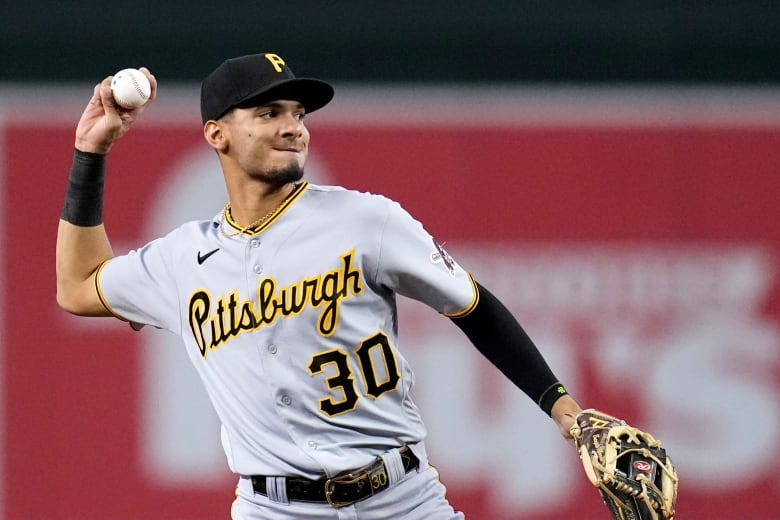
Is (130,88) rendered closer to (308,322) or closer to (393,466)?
(308,322)

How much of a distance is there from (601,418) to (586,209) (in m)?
2.91

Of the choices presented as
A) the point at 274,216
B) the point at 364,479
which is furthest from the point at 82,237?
the point at 364,479

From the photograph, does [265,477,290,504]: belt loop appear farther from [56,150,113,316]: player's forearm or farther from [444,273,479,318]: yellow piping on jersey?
[56,150,113,316]: player's forearm

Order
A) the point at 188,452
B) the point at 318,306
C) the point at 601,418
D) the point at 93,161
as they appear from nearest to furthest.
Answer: the point at 601,418 → the point at 318,306 → the point at 93,161 → the point at 188,452

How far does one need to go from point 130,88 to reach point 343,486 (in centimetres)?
97

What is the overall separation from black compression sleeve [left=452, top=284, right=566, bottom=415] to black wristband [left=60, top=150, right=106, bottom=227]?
0.89 m

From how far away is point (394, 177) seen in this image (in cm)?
538

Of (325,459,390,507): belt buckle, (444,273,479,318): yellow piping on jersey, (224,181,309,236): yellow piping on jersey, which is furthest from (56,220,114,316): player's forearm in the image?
(444,273,479,318): yellow piping on jersey

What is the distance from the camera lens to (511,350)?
2734 millimetres

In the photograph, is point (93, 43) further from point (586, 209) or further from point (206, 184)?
point (586, 209)

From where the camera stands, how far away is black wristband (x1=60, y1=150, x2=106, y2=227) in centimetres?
303

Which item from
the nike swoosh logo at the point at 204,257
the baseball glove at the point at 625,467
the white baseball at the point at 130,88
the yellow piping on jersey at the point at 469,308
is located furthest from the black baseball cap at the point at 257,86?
the baseball glove at the point at 625,467

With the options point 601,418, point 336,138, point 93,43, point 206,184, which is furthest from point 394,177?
point 601,418

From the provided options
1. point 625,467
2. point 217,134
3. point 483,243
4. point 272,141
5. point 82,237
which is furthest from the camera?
point 483,243
